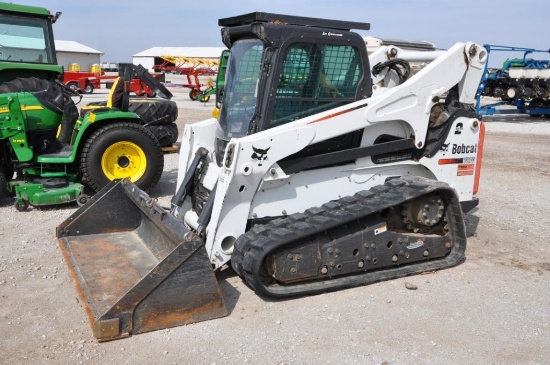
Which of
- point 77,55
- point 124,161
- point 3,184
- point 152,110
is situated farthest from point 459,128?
point 77,55

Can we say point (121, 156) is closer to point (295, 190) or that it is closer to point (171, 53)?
point (295, 190)

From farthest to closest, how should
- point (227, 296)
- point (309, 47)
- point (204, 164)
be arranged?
1. point (204, 164)
2. point (309, 47)
3. point (227, 296)

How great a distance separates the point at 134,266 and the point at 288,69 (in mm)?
2047

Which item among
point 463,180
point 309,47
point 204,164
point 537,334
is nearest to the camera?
point 537,334

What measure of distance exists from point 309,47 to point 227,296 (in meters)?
2.11

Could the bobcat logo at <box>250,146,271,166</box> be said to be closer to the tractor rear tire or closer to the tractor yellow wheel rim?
the tractor rear tire

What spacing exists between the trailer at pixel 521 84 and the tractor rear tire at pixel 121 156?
13893mm

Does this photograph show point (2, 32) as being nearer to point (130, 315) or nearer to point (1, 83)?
point (1, 83)

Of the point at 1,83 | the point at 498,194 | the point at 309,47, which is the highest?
the point at 309,47

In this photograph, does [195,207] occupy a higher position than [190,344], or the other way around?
[195,207]

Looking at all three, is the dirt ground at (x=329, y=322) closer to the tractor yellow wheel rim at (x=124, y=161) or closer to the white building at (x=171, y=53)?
the tractor yellow wheel rim at (x=124, y=161)

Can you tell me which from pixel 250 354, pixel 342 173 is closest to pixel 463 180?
pixel 342 173

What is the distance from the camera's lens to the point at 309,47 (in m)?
4.72

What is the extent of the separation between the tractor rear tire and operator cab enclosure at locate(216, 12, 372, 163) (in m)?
2.40
